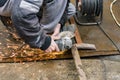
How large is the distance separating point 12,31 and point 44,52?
42 centimetres

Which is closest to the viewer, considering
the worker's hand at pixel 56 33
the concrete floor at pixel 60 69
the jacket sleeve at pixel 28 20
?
the jacket sleeve at pixel 28 20

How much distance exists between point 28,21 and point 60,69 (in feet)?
1.52

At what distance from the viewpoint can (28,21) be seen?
1.63m

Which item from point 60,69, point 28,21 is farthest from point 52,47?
point 28,21

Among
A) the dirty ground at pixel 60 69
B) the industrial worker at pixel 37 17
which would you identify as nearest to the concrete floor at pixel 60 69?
the dirty ground at pixel 60 69

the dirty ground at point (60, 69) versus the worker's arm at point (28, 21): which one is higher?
the worker's arm at point (28, 21)

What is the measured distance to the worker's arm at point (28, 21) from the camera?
5.15 feet

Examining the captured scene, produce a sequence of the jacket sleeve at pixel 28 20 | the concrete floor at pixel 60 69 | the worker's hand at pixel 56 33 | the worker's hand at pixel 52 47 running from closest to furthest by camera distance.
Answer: the jacket sleeve at pixel 28 20 < the concrete floor at pixel 60 69 < the worker's hand at pixel 52 47 < the worker's hand at pixel 56 33

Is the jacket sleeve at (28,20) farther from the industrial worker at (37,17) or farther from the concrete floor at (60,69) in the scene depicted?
the concrete floor at (60,69)

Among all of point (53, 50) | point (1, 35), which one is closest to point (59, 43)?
point (53, 50)

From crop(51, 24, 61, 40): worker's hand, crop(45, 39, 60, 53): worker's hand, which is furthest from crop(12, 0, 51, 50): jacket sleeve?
crop(51, 24, 61, 40): worker's hand

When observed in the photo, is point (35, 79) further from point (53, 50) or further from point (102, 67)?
point (102, 67)

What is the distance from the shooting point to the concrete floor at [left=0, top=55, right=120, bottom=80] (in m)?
1.81

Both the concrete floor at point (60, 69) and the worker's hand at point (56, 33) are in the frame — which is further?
the worker's hand at point (56, 33)
